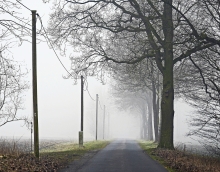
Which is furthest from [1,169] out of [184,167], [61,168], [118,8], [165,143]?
[118,8]

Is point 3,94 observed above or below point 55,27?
below

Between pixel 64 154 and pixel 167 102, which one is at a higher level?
pixel 167 102

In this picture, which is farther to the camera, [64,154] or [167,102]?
[167,102]

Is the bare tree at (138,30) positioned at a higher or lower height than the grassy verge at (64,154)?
higher

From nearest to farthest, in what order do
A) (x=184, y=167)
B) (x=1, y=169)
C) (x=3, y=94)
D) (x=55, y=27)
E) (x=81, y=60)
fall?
(x=1, y=169) < (x=184, y=167) < (x=3, y=94) < (x=55, y=27) < (x=81, y=60)

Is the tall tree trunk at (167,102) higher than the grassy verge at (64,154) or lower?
higher

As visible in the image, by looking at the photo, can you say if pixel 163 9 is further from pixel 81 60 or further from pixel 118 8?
pixel 81 60

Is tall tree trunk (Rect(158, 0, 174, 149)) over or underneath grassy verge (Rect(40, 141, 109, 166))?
over

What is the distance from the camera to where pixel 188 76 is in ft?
90.4

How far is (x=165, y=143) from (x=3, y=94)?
34.5 feet

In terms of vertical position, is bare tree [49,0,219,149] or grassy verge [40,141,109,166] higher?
bare tree [49,0,219,149]

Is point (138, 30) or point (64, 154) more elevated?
point (138, 30)

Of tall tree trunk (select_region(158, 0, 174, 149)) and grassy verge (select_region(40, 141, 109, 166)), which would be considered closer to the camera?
grassy verge (select_region(40, 141, 109, 166))

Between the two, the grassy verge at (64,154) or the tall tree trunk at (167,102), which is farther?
the tall tree trunk at (167,102)
